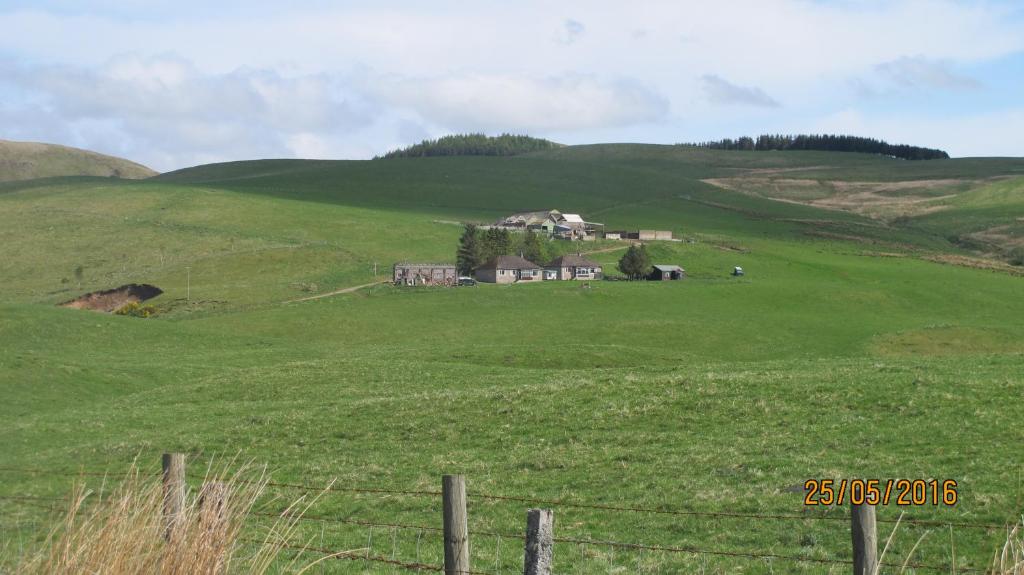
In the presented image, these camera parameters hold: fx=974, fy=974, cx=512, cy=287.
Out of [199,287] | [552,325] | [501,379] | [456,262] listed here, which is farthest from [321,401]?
[456,262]

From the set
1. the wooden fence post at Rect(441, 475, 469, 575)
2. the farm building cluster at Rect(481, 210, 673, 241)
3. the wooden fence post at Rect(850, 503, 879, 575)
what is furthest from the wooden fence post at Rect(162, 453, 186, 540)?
the farm building cluster at Rect(481, 210, 673, 241)

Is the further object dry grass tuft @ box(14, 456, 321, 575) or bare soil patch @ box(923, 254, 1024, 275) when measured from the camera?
bare soil patch @ box(923, 254, 1024, 275)

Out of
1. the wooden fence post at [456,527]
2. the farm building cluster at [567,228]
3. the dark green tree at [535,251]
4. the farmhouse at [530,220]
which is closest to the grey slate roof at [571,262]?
the dark green tree at [535,251]

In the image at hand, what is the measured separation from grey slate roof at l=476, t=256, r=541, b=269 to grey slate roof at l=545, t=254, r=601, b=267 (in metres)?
2.64

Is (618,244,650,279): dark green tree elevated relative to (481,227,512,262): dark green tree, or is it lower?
lower

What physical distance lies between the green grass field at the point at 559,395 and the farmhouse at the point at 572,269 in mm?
9250

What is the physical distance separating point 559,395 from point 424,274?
269 feet

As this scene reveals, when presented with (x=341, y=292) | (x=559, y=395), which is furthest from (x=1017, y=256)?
(x=559, y=395)

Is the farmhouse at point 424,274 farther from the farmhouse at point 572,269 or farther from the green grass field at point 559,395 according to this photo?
the farmhouse at point 572,269

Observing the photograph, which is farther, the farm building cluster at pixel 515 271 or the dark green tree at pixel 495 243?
the dark green tree at pixel 495 243

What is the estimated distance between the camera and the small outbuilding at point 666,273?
114188 millimetres

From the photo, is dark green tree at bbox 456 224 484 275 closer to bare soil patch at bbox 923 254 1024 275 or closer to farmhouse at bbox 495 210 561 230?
farmhouse at bbox 495 210 561 230

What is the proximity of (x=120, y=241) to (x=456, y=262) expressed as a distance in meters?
49.3

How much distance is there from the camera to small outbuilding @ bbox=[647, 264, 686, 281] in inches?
4496
